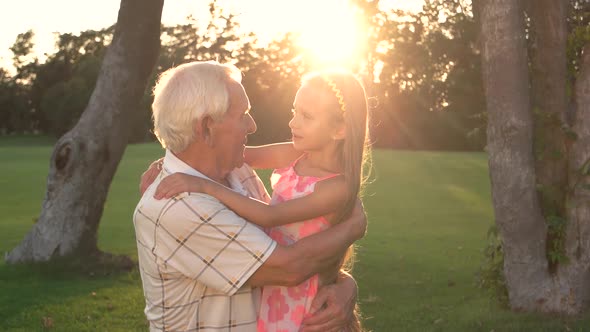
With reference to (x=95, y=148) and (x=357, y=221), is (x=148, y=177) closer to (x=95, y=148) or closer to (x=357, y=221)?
(x=357, y=221)

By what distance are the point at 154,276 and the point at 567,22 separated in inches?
249

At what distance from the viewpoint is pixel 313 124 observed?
3557 mm

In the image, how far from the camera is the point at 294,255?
10.1ft

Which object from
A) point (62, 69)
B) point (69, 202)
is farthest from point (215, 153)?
point (62, 69)

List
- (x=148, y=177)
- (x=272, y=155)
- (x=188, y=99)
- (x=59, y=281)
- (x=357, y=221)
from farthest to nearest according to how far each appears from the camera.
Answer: (x=59, y=281)
(x=272, y=155)
(x=148, y=177)
(x=357, y=221)
(x=188, y=99)

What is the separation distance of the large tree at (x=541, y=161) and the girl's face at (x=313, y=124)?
4424 mm

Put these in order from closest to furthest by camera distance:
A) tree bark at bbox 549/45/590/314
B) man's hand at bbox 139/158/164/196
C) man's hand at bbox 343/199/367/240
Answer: man's hand at bbox 343/199/367/240, man's hand at bbox 139/158/164/196, tree bark at bbox 549/45/590/314

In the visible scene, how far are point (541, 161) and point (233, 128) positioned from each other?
556 centimetres

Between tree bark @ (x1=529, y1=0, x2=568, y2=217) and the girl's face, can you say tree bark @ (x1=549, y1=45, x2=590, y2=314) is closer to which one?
tree bark @ (x1=529, y1=0, x2=568, y2=217)

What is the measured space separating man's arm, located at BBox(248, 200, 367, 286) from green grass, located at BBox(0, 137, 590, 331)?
4905mm

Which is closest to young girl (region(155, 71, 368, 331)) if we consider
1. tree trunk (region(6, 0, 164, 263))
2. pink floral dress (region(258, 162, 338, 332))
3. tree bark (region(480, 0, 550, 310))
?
pink floral dress (region(258, 162, 338, 332))

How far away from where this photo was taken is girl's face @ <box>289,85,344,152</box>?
11.6ft

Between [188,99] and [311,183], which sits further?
[311,183]

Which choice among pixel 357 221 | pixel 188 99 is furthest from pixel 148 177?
pixel 357 221
